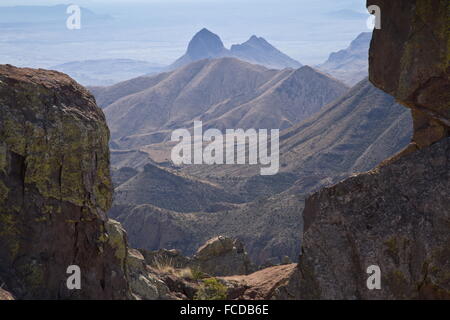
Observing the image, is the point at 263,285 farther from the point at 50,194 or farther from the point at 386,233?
the point at 50,194

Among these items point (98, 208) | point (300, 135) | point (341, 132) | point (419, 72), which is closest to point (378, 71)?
point (419, 72)

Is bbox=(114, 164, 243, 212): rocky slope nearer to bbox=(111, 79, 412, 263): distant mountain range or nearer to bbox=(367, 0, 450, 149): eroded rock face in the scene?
bbox=(111, 79, 412, 263): distant mountain range

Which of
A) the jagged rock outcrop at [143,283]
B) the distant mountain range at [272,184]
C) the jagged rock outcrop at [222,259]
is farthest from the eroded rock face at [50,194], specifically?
the distant mountain range at [272,184]

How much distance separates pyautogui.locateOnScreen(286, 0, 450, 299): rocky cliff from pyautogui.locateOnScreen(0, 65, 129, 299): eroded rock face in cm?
501

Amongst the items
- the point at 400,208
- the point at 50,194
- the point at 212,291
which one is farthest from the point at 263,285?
the point at 50,194

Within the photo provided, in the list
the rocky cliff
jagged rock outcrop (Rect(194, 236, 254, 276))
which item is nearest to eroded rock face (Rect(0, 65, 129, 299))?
the rocky cliff

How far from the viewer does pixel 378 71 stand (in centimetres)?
1681

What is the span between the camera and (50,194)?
47.2 feet

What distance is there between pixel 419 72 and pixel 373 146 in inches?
4054

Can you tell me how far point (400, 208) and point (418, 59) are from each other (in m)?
4.07

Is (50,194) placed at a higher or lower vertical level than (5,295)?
higher

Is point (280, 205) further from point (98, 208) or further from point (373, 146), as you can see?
point (98, 208)

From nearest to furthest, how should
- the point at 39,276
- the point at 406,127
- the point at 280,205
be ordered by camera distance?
the point at 39,276 < the point at 280,205 < the point at 406,127

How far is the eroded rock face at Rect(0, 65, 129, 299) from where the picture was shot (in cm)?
1391
